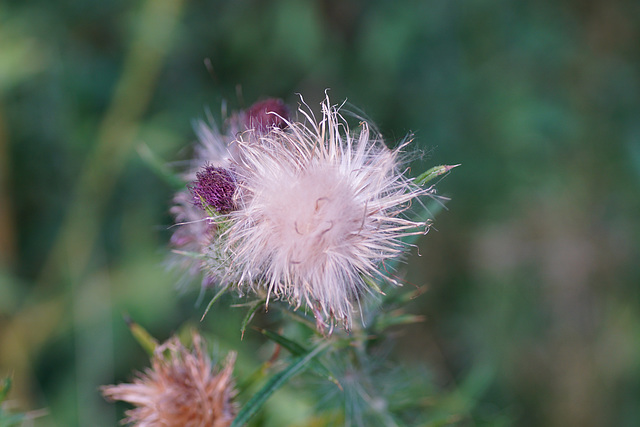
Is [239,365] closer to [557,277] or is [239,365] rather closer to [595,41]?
[557,277]

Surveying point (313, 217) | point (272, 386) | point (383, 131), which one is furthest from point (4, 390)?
point (383, 131)

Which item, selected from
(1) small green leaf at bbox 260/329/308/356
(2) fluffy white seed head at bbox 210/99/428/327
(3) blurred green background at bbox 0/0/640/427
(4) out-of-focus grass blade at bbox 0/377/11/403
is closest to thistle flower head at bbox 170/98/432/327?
(2) fluffy white seed head at bbox 210/99/428/327

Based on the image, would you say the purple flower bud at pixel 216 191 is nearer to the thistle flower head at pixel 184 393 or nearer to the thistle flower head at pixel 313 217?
the thistle flower head at pixel 313 217

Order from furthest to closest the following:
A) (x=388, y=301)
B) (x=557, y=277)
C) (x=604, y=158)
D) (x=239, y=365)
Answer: (x=557, y=277), (x=604, y=158), (x=239, y=365), (x=388, y=301)

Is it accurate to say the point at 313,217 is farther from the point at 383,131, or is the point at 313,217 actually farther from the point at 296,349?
the point at 383,131

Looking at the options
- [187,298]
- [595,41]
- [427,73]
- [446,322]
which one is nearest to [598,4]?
[595,41]

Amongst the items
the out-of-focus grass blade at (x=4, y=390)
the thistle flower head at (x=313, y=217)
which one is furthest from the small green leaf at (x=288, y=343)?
the out-of-focus grass blade at (x=4, y=390)
